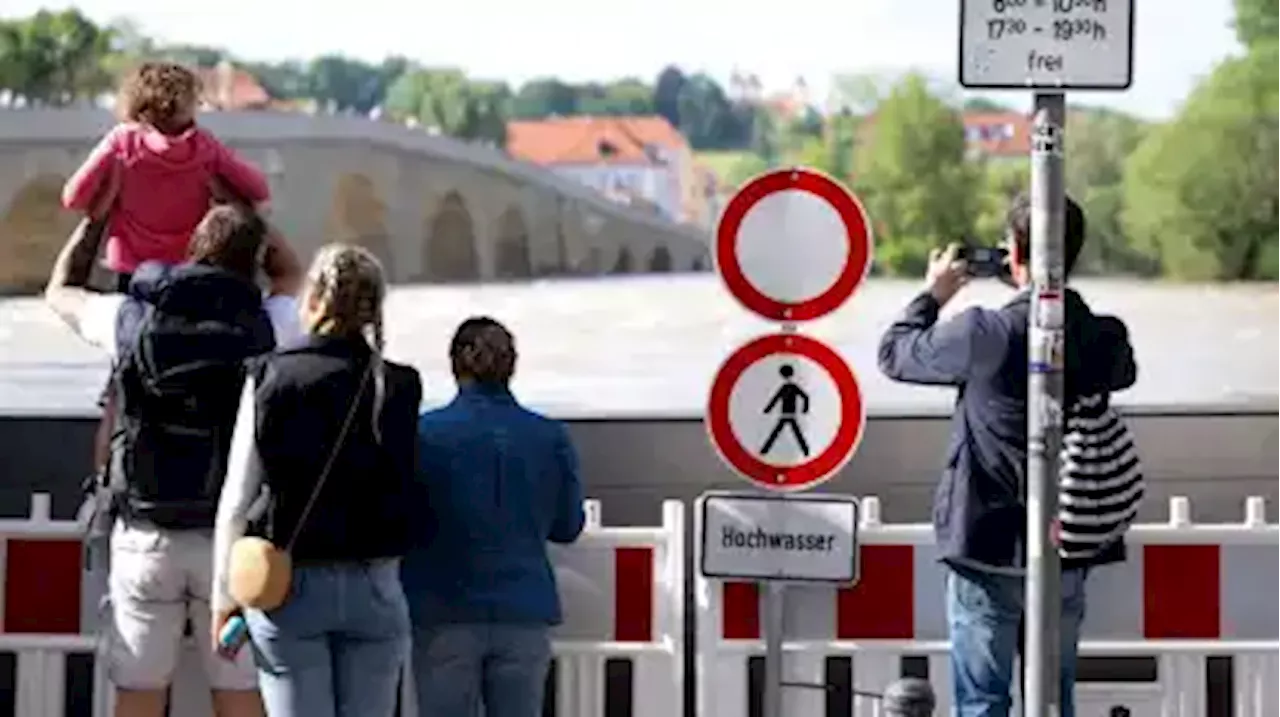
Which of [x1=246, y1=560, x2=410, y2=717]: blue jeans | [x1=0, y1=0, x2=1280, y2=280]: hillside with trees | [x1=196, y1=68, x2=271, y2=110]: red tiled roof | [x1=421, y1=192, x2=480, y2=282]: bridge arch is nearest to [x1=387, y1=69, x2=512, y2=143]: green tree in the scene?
[x1=0, y1=0, x2=1280, y2=280]: hillside with trees

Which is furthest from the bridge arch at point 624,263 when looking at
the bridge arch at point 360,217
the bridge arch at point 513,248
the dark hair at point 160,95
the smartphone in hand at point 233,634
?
the smartphone in hand at point 233,634

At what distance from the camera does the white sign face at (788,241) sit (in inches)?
219

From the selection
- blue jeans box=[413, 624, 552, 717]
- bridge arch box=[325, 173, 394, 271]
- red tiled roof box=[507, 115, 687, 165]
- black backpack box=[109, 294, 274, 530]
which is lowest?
blue jeans box=[413, 624, 552, 717]

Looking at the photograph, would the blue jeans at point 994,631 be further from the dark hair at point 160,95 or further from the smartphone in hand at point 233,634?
the dark hair at point 160,95

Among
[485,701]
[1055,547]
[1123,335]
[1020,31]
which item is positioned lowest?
[485,701]

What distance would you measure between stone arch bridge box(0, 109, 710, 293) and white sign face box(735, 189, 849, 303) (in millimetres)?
623

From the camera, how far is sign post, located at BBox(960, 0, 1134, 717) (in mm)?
5004

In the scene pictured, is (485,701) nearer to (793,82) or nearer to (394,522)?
(394,522)

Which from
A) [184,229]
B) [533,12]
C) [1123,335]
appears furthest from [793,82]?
[184,229]

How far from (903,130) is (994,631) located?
1252mm

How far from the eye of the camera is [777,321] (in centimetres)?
564

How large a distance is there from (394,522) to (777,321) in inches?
40.3

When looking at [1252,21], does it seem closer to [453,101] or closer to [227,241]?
[453,101]

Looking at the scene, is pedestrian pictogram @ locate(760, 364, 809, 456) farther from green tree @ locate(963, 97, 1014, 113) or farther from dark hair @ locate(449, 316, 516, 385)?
green tree @ locate(963, 97, 1014, 113)
